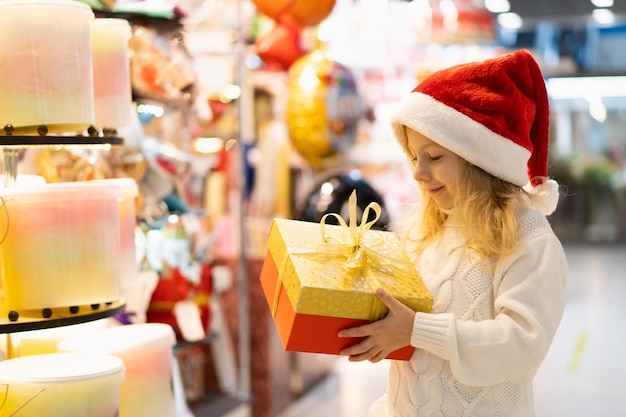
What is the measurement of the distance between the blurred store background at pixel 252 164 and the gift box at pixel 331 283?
0.39 metres

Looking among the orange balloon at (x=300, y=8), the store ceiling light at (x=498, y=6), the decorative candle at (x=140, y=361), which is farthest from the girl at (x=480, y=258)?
the store ceiling light at (x=498, y=6)

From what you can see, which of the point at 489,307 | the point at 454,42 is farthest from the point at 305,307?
the point at 454,42

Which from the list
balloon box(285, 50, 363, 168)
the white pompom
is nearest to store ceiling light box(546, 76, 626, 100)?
balloon box(285, 50, 363, 168)

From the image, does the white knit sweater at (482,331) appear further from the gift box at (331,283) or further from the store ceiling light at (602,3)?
the store ceiling light at (602,3)

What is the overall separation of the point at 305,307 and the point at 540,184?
639mm

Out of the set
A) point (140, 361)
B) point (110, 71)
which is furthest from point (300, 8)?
point (140, 361)

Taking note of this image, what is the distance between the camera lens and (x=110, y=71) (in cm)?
228

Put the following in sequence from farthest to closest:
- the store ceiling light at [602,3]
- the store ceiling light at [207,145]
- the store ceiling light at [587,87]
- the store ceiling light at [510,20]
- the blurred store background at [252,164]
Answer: the store ceiling light at [587,87], the store ceiling light at [510,20], the store ceiling light at [602,3], the store ceiling light at [207,145], the blurred store background at [252,164]

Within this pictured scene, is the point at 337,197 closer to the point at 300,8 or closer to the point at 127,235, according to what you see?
the point at 300,8

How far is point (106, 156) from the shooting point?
290 cm

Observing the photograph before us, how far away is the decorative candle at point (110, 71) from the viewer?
2252 mm

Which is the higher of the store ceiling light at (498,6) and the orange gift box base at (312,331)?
the store ceiling light at (498,6)

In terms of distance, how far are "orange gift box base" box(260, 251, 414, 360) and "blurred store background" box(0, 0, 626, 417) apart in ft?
1.69

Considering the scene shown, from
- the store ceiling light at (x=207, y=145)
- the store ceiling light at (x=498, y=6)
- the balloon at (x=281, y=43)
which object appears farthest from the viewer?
the store ceiling light at (x=498, y=6)
